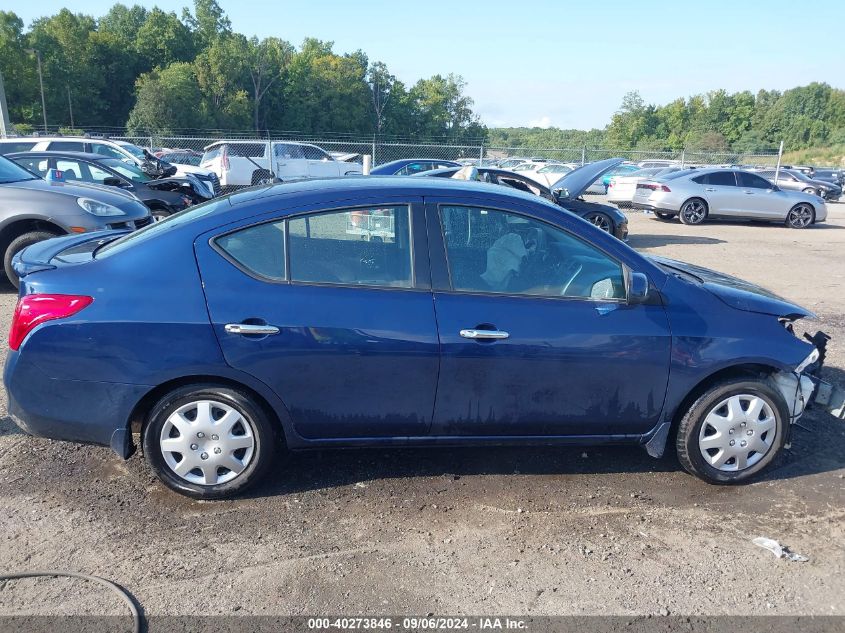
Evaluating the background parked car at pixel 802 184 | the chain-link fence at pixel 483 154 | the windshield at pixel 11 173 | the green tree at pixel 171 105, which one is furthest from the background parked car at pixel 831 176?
the green tree at pixel 171 105

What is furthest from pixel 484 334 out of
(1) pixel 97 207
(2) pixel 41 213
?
(2) pixel 41 213

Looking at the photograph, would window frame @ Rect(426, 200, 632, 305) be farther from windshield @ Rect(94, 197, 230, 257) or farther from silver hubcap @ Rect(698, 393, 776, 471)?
windshield @ Rect(94, 197, 230, 257)

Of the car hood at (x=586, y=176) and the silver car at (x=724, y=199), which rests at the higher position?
the car hood at (x=586, y=176)

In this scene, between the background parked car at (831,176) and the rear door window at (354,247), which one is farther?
the background parked car at (831,176)

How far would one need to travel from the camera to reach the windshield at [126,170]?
11.5m

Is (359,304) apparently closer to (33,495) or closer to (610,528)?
(610,528)

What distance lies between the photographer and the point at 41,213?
7.58 m

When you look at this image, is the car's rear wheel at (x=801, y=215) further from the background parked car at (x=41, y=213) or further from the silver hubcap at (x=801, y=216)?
the background parked car at (x=41, y=213)

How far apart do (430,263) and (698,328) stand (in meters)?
1.51

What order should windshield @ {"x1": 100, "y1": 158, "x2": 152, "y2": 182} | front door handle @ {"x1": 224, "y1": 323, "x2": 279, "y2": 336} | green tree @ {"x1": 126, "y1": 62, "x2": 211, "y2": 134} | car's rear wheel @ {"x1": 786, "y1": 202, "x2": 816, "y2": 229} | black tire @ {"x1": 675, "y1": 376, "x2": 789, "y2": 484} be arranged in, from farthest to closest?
green tree @ {"x1": 126, "y1": 62, "x2": 211, "y2": 134} < car's rear wheel @ {"x1": 786, "y1": 202, "x2": 816, "y2": 229} < windshield @ {"x1": 100, "y1": 158, "x2": 152, "y2": 182} < black tire @ {"x1": 675, "y1": 376, "x2": 789, "y2": 484} < front door handle @ {"x1": 224, "y1": 323, "x2": 279, "y2": 336}

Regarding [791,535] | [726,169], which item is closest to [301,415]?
[791,535]

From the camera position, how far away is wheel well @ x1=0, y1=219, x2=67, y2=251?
7.62 metres

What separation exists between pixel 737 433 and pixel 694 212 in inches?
610

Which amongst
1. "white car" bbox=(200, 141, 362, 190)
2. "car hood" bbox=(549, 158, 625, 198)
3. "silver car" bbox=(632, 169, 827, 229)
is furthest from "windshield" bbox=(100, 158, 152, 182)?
"silver car" bbox=(632, 169, 827, 229)
